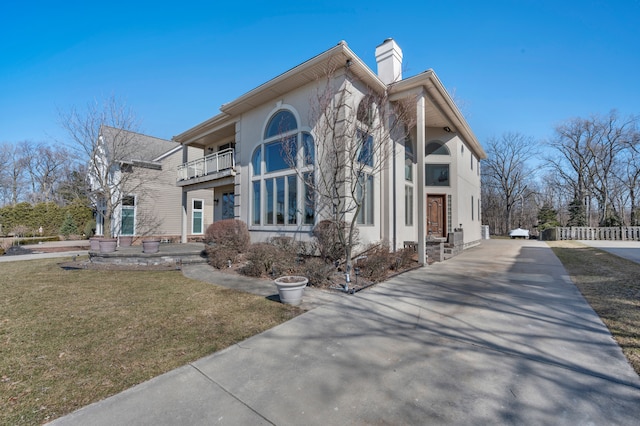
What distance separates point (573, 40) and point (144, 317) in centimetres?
1542

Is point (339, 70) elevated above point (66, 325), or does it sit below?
above

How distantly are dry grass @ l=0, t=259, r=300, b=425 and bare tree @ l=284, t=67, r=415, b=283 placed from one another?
142 inches

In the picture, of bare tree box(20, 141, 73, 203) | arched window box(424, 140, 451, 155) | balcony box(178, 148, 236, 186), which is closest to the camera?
balcony box(178, 148, 236, 186)

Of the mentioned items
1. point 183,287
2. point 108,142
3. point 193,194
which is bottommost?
point 183,287

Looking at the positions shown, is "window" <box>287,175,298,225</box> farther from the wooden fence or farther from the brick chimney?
the wooden fence

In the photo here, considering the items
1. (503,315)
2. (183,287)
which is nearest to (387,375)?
(503,315)

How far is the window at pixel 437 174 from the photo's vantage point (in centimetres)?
1361

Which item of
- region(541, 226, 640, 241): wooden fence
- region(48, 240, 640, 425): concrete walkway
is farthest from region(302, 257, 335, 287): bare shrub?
region(541, 226, 640, 241): wooden fence

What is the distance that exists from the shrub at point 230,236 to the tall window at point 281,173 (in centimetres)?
90

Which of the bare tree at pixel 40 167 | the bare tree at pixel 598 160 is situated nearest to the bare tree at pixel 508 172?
the bare tree at pixel 598 160

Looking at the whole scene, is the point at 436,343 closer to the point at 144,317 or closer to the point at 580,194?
the point at 144,317

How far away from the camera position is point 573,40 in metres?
10.0

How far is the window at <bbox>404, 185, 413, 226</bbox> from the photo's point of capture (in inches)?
431

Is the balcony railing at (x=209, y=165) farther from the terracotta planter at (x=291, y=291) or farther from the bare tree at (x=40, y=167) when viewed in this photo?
the bare tree at (x=40, y=167)
